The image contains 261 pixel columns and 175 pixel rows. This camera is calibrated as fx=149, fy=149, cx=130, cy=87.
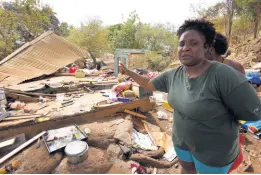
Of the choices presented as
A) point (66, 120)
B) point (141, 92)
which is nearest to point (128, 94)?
point (141, 92)

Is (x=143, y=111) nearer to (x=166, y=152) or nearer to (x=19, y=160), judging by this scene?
(x=166, y=152)

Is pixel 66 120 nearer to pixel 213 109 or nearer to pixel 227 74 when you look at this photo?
pixel 213 109

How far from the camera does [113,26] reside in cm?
2423

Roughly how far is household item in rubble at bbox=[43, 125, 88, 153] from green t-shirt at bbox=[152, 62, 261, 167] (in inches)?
96.9

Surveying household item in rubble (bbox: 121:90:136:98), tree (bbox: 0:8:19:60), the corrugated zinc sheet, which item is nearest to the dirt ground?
household item in rubble (bbox: 121:90:136:98)

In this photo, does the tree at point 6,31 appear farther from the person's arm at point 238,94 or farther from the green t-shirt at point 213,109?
the person's arm at point 238,94

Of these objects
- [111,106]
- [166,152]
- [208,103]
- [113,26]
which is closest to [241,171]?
[166,152]

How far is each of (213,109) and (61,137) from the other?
9.95 feet

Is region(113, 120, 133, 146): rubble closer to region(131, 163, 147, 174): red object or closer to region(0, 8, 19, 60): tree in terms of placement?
region(131, 163, 147, 174): red object

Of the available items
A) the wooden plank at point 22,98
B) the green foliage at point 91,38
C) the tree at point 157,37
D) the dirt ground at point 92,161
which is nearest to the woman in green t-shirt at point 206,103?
the dirt ground at point 92,161

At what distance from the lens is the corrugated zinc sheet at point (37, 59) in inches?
288

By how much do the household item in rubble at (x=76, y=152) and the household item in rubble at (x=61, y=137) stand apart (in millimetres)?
229

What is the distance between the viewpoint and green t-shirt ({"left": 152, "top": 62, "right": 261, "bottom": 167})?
38.4 inches

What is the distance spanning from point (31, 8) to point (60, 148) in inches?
646
